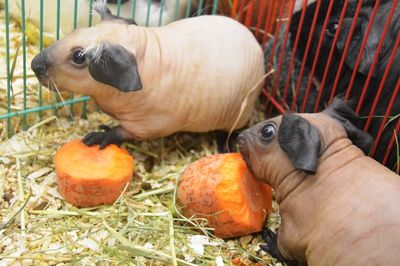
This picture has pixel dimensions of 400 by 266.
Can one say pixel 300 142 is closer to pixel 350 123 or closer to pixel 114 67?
pixel 350 123

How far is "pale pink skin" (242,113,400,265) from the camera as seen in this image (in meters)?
1.99

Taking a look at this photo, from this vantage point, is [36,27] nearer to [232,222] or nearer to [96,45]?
[96,45]

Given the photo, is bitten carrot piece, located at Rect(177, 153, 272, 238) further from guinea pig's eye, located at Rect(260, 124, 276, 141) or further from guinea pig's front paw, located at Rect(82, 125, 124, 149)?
guinea pig's front paw, located at Rect(82, 125, 124, 149)

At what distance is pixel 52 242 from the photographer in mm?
2332

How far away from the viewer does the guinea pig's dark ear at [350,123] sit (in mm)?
2363

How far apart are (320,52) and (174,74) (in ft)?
2.46

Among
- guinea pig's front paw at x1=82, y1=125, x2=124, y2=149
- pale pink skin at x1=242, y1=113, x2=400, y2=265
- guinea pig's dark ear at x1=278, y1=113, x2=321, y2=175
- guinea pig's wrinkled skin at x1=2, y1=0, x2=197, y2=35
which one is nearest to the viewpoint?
pale pink skin at x1=242, y1=113, x2=400, y2=265

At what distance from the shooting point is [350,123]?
7.84 feet

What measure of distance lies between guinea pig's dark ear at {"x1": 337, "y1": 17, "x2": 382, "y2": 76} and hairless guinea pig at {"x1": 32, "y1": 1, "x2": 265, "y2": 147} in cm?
45

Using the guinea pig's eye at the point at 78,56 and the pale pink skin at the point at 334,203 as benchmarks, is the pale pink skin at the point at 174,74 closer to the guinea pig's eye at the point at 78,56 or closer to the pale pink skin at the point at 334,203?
the guinea pig's eye at the point at 78,56

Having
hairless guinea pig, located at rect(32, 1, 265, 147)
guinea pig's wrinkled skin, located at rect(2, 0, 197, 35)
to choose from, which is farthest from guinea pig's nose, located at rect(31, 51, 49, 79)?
guinea pig's wrinkled skin, located at rect(2, 0, 197, 35)

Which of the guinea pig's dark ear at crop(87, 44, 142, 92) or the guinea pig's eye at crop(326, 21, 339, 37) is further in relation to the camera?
the guinea pig's eye at crop(326, 21, 339, 37)

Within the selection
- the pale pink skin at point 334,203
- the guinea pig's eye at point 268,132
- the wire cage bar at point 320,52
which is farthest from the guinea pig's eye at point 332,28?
the guinea pig's eye at point 268,132

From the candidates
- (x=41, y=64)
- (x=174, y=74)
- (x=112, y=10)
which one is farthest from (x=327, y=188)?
(x=112, y=10)
